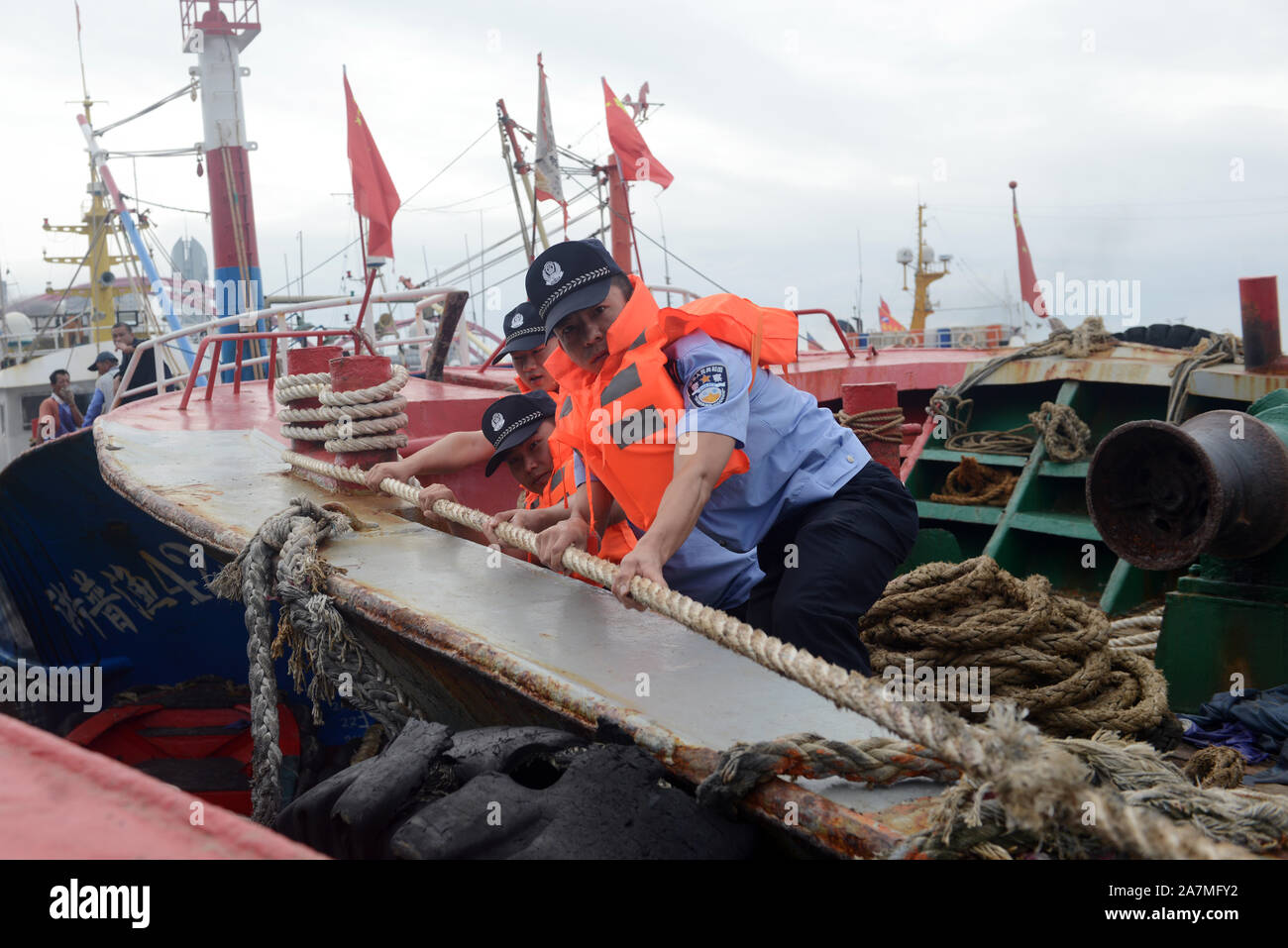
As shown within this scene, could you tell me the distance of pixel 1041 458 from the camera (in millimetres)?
5414

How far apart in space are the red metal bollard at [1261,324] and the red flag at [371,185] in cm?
632

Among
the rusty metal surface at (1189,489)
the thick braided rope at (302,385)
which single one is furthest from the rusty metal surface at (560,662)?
the rusty metal surface at (1189,489)

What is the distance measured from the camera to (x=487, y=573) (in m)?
2.65

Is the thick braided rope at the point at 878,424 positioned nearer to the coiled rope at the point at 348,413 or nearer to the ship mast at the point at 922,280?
the coiled rope at the point at 348,413

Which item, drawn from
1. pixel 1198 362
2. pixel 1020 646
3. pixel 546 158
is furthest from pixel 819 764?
pixel 546 158

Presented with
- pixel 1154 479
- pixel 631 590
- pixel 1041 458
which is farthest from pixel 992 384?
pixel 631 590

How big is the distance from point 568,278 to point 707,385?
515 millimetres

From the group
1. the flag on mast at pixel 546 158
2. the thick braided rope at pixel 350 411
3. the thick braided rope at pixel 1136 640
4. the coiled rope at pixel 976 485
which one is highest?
the flag on mast at pixel 546 158

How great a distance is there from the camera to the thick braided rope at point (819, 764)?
4.56ft

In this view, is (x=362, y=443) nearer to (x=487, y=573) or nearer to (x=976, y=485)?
(x=487, y=573)
